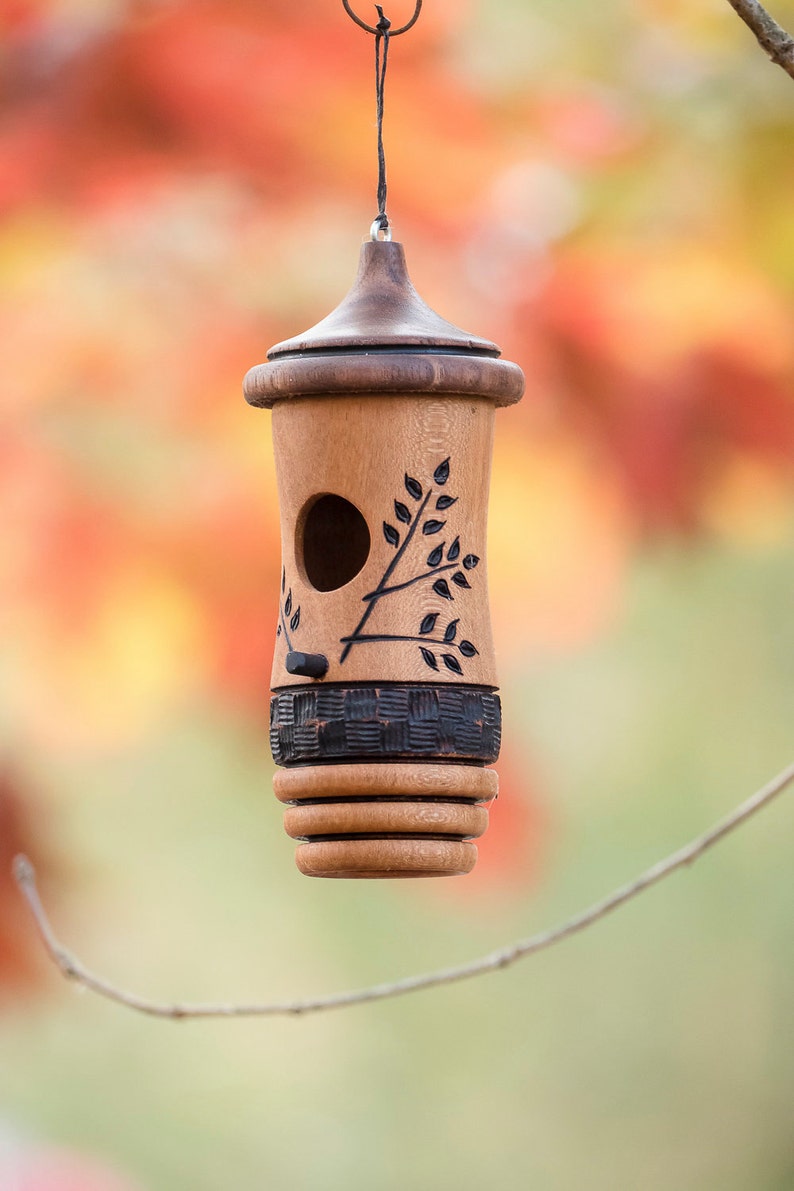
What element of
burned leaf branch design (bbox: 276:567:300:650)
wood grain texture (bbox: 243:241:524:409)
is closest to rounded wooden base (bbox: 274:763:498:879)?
burned leaf branch design (bbox: 276:567:300:650)

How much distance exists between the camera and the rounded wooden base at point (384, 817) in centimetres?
122

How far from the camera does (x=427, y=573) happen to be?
49.6 inches

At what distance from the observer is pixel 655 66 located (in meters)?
2.87

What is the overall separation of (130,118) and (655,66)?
0.86 m

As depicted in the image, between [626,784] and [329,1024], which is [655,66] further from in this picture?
[329,1024]

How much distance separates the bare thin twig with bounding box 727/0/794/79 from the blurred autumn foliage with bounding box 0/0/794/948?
5.45ft

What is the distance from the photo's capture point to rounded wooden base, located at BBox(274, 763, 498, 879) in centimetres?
122

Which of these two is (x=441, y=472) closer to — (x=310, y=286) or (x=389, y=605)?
(x=389, y=605)

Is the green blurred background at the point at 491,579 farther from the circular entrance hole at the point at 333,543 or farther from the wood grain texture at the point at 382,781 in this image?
the wood grain texture at the point at 382,781

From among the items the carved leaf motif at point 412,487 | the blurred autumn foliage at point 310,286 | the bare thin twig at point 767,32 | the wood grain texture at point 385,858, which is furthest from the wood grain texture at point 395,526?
the blurred autumn foliage at point 310,286

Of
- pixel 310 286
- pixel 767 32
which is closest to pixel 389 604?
pixel 767 32

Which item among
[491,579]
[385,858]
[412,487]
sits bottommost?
[385,858]

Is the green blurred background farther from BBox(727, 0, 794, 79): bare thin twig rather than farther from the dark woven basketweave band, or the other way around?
BBox(727, 0, 794, 79): bare thin twig

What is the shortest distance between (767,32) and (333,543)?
1.69ft
